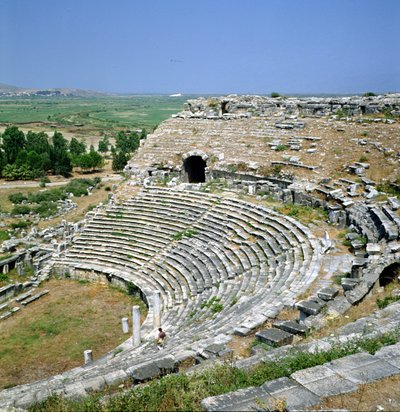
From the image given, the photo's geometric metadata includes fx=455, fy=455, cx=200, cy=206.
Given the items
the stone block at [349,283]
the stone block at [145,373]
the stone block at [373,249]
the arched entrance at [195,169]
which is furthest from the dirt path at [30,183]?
the stone block at [145,373]

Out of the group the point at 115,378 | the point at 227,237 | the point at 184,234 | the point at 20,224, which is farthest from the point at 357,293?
the point at 20,224

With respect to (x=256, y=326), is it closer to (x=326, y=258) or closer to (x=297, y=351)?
(x=297, y=351)

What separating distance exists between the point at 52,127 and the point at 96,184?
222ft

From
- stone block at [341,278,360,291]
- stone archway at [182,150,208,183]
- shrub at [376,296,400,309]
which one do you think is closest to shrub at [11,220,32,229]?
stone archway at [182,150,208,183]

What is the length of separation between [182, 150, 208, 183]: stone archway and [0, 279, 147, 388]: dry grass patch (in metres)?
9.41

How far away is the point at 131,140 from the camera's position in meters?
58.8

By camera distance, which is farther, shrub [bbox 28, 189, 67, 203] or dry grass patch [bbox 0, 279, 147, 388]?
shrub [bbox 28, 189, 67, 203]

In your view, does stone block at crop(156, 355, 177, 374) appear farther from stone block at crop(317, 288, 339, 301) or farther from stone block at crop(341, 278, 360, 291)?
stone block at crop(341, 278, 360, 291)

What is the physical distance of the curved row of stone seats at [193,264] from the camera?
34.1 ft

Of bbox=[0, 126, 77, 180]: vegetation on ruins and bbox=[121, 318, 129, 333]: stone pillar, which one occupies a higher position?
bbox=[0, 126, 77, 180]: vegetation on ruins

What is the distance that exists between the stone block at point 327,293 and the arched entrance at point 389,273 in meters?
1.92

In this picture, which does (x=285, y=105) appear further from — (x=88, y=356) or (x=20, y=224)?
(x=88, y=356)

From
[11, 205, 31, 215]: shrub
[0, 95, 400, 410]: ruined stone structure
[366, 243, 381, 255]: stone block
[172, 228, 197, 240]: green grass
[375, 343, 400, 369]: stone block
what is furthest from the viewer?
[11, 205, 31, 215]: shrub

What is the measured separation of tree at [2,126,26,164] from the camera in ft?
153
